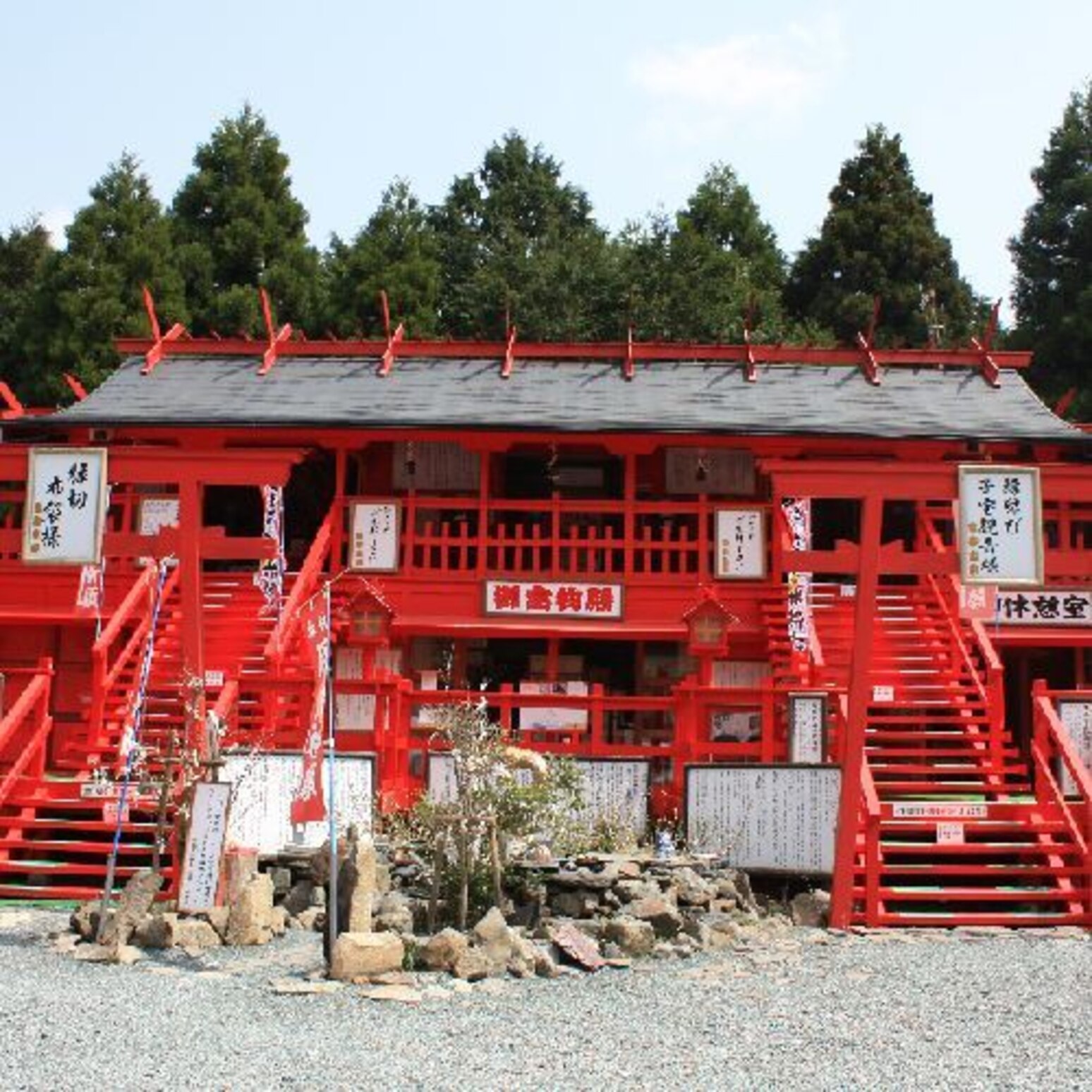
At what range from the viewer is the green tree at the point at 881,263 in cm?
3831

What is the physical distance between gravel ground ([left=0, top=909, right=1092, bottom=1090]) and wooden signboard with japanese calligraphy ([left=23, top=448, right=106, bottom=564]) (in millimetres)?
3439

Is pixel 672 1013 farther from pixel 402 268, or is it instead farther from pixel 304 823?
pixel 402 268

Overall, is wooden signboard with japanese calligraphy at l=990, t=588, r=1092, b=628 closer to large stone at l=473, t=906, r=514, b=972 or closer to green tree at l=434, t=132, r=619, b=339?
large stone at l=473, t=906, r=514, b=972

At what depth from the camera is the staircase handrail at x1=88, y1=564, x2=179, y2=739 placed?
15.2m

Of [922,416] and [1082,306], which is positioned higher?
[1082,306]

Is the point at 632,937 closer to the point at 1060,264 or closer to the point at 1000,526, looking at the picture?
the point at 1000,526

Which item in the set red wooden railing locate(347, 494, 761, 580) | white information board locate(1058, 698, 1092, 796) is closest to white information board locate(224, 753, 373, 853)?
red wooden railing locate(347, 494, 761, 580)

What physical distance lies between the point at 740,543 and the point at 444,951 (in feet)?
32.7

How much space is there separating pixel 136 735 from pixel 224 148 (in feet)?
90.0

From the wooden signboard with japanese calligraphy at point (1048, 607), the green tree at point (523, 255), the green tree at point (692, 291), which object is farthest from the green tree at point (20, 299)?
the wooden signboard with japanese calligraphy at point (1048, 607)

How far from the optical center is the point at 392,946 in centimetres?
969

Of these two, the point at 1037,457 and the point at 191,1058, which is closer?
the point at 191,1058

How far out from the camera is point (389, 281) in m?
36.5

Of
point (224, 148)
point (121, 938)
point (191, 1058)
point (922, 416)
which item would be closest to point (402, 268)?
point (224, 148)
